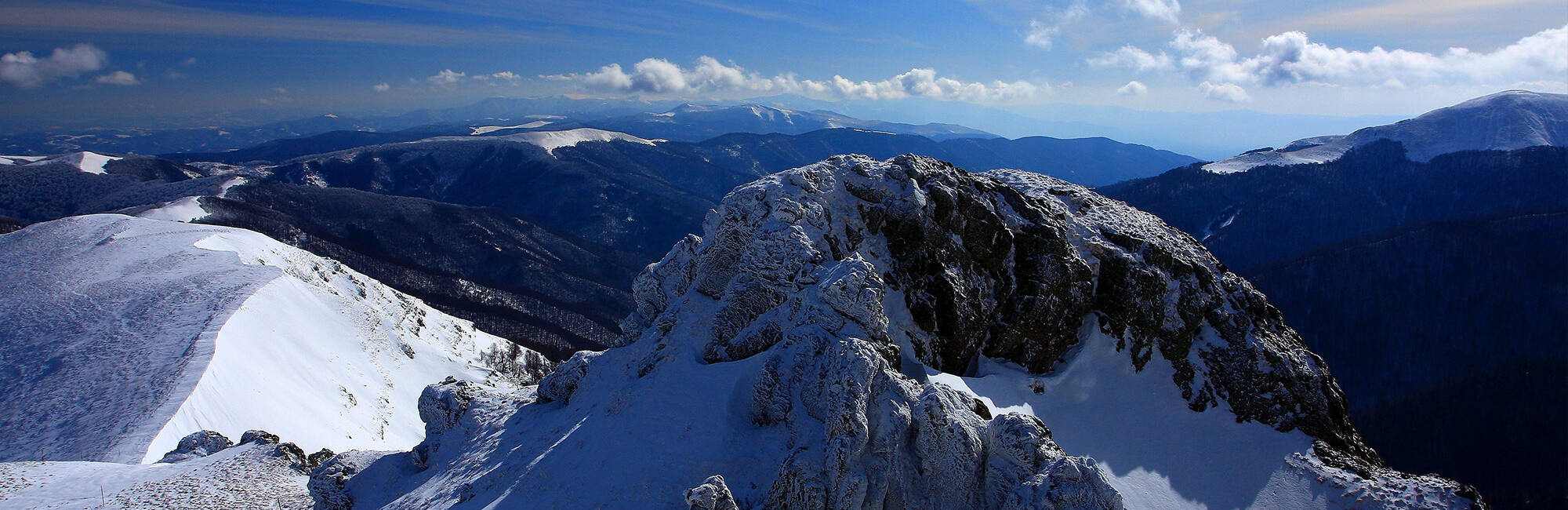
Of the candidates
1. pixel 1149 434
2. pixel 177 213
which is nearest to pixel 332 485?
pixel 1149 434

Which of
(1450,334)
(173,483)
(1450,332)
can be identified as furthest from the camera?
(1450,332)

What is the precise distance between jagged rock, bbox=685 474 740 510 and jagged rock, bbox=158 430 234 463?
129ft

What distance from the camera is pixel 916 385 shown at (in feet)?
74.8

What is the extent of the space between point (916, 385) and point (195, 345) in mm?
75459

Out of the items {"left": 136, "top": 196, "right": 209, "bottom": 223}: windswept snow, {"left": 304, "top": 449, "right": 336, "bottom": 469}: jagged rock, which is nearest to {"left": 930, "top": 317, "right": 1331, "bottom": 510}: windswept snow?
{"left": 304, "top": 449, "right": 336, "bottom": 469}: jagged rock

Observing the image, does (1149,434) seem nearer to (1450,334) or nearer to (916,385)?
(916,385)

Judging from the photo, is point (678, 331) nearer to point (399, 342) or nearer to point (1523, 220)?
point (399, 342)

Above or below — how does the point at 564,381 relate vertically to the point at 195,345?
above

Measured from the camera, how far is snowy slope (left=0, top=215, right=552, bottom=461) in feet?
174

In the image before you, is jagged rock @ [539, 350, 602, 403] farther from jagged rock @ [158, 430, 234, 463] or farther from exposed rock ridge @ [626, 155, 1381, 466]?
jagged rock @ [158, 430, 234, 463]

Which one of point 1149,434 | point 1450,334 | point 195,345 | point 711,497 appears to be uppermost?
point 711,497

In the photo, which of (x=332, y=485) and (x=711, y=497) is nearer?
(x=711, y=497)

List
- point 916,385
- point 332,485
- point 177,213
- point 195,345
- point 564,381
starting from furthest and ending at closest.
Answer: point 177,213 → point 195,345 → point 564,381 → point 332,485 → point 916,385

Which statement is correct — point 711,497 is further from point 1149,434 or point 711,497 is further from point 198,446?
point 198,446
